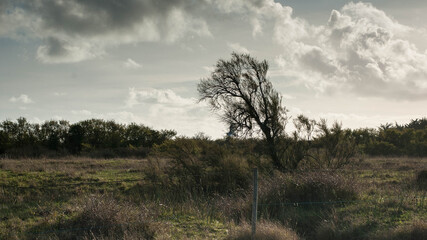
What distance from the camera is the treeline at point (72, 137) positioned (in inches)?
1729

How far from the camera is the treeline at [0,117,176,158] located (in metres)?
43.9

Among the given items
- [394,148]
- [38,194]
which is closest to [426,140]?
[394,148]

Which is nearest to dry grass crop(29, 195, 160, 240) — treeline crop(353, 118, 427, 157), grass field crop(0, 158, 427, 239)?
grass field crop(0, 158, 427, 239)

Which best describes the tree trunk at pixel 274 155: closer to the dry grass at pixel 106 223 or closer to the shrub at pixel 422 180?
the shrub at pixel 422 180

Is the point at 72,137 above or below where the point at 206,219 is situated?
above

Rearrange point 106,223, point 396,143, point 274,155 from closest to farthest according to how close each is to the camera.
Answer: point 106,223 → point 274,155 → point 396,143

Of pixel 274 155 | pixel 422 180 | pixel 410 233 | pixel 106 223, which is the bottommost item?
pixel 410 233

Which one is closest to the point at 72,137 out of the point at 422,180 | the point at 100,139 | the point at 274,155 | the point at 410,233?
the point at 100,139

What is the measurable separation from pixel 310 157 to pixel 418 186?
5.05 metres

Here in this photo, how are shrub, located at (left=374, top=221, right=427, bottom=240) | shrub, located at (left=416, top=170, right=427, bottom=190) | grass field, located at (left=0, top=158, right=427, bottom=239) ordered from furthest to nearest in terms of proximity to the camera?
shrub, located at (left=416, top=170, right=427, bottom=190)
shrub, located at (left=374, top=221, right=427, bottom=240)
grass field, located at (left=0, top=158, right=427, bottom=239)

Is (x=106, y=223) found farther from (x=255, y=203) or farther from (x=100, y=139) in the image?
(x=100, y=139)

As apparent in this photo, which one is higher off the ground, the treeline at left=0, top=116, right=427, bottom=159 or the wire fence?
the treeline at left=0, top=116, right=427, bottom=159

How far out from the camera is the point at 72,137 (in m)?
47.7

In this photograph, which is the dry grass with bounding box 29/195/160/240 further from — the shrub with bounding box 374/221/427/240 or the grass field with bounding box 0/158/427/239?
the shrub with bounding box 374/221/427/240
